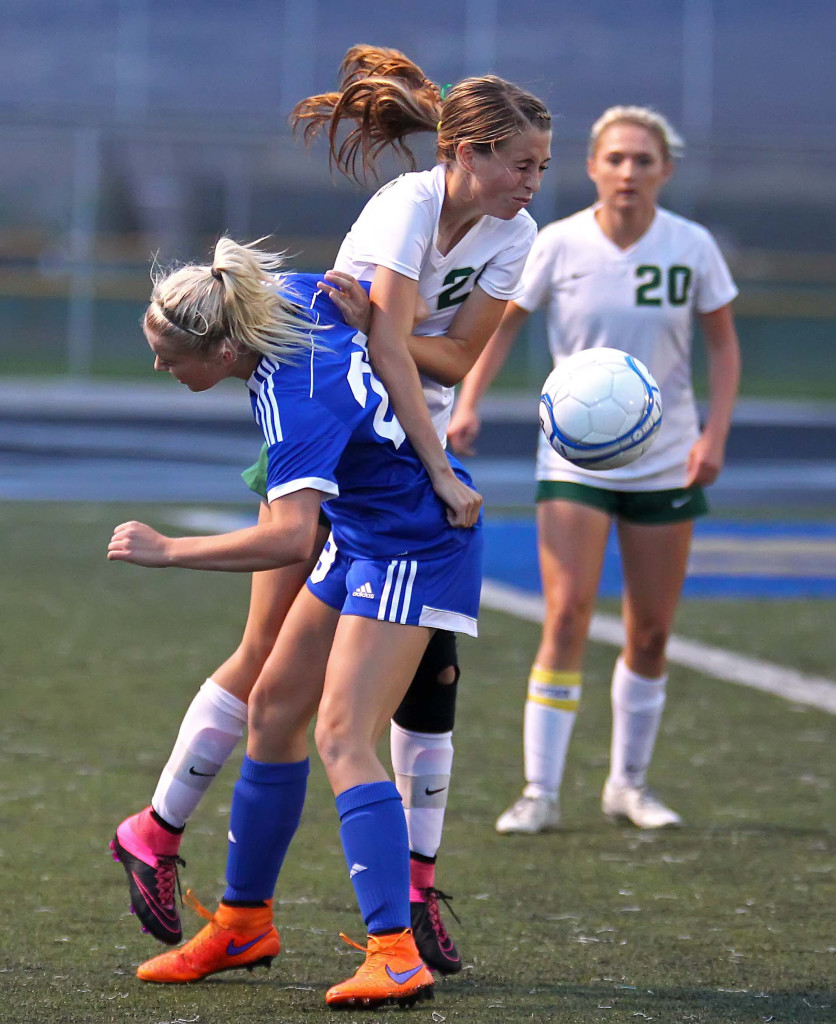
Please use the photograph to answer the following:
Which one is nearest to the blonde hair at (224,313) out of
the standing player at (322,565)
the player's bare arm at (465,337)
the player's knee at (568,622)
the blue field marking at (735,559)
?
the standing player at (322,565)

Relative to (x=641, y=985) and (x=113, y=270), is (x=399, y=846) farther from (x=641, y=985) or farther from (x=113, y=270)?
(x=113, y=270)

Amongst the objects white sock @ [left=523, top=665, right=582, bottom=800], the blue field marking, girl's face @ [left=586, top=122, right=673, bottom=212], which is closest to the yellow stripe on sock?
white sock @ [left=523, top=665, right=582, bottom=800]

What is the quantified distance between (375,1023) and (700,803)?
2.32 metres

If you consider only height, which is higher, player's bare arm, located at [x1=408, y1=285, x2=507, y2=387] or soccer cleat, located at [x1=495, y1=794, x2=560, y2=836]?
player's bare arm, located at [x1=408, y1=285, x2=507, y2=387]

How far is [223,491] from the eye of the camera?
571 inches

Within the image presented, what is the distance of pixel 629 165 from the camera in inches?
194

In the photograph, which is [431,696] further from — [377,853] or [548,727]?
[548,727]

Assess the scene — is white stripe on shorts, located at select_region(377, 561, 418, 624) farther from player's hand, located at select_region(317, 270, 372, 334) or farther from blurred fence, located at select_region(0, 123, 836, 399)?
blurred fence, located at select_region(0, 123, 836, 399)

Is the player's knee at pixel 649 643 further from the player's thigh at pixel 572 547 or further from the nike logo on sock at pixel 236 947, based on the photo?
the nike logo on sock at pixel 236 947

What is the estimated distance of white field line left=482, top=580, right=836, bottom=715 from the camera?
6809mm

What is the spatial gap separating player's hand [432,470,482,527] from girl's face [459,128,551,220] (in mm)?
561

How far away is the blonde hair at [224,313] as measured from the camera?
10.1 ft

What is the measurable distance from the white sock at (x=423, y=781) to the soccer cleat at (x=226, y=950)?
0.40 metres

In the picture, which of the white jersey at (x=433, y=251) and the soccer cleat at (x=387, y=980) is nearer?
the soccer cleat at (x=387, y=980)
